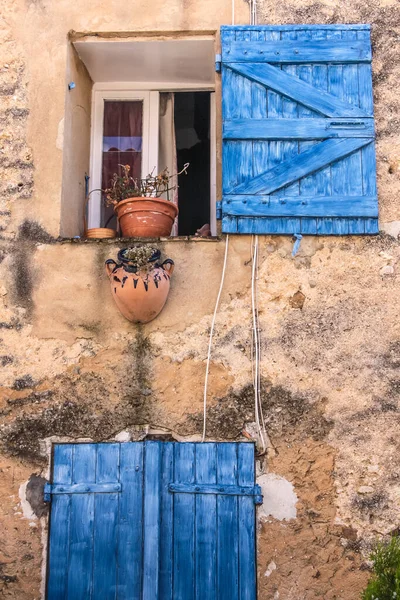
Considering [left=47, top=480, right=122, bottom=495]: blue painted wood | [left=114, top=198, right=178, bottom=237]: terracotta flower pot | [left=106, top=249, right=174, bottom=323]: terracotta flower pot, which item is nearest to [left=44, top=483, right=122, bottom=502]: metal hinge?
[left=47, top=480, right=122, bottom=495]: blue painted wood

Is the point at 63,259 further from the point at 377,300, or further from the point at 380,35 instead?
the point at 380,35

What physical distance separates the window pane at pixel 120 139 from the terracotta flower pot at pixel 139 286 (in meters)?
1.06

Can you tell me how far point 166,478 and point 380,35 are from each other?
335cm

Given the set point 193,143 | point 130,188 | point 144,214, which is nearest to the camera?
point 144,214

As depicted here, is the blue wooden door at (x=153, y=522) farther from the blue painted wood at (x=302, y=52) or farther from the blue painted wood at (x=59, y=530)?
the blue painted wood at (x=302, y=52)

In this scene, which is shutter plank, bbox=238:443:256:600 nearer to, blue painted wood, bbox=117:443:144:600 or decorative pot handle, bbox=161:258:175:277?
blue painted wood, bbox=117:443:144:600

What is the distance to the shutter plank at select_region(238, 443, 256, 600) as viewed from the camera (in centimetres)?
395

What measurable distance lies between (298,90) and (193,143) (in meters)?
1.21

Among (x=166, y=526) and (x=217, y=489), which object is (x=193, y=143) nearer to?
(x=217, y=489)

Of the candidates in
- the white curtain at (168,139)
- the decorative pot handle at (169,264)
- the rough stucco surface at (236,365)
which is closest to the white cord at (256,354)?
the rough stucco surface at (236,365)

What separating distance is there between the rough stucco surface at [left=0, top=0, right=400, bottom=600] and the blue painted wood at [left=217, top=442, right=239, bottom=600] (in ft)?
0.49

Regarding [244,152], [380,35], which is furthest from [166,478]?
[380,35]

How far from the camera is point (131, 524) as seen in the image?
4.04 m

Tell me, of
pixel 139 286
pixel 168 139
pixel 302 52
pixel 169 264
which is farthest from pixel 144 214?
pixel 302 52
